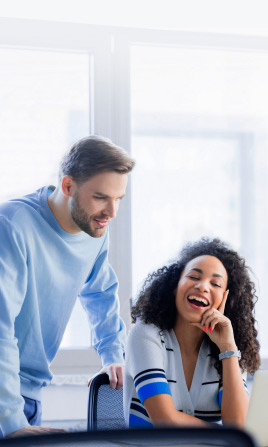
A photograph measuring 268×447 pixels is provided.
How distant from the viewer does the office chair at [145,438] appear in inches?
24.2

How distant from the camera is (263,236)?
3133 millimetres

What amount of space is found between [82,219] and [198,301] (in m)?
0.44

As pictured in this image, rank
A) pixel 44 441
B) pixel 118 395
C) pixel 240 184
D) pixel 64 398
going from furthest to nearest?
pixel 240 184, pixel 64 398, pixel 118 395, pixel 44 441

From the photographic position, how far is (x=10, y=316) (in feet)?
5.04

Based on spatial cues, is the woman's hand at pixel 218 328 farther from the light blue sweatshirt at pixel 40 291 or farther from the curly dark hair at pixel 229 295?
the light blue sweatshirt at pixel 40 291

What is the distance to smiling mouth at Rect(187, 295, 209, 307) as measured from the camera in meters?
1.72

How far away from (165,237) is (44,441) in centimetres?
245

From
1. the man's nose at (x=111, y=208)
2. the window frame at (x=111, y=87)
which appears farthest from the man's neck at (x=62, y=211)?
the window frame at (x=111, y=87)

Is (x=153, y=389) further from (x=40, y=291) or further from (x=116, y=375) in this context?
(x=40, y=291)

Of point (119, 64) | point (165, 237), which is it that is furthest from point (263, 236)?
point (119, 64)

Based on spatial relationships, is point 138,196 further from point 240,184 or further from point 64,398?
point 64,398

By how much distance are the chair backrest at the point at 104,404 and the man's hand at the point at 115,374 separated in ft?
0.05

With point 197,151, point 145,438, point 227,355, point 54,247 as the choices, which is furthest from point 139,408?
point 197,151

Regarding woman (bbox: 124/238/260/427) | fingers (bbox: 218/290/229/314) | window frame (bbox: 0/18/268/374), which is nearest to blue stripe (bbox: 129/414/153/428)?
woman (bbox: 124/238/260/427)
